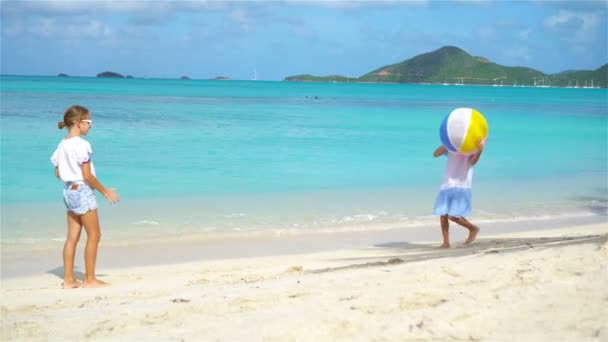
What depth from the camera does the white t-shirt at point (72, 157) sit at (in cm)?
574

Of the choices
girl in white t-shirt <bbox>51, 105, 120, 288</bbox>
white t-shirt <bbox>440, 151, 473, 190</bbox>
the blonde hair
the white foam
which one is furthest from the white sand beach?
the white foam

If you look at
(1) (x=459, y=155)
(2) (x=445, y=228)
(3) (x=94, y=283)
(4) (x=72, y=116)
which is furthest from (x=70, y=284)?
(1) (x=459, y=155)

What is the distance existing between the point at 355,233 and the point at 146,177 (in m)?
6.03

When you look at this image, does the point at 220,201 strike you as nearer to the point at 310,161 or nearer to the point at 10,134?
the point at 310,161

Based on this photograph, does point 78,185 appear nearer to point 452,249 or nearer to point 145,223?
point 145,223

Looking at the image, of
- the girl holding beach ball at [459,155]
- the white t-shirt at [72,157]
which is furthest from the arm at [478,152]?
the white t-shirt at [72,157]

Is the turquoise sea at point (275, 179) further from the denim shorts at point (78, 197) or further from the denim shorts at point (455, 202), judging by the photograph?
the denim shorts at point (78, 197)

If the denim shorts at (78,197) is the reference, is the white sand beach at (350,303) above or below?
below

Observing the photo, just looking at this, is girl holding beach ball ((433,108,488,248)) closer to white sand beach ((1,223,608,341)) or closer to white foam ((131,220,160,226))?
white sand beach ((1,223,608,341))

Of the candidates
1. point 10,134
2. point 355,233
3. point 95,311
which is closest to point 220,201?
point 355,233

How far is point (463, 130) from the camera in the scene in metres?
6.83

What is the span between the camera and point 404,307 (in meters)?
4.32

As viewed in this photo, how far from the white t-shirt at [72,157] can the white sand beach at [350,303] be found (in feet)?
3.29

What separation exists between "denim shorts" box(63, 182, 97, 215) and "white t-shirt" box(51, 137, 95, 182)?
0.07 m
